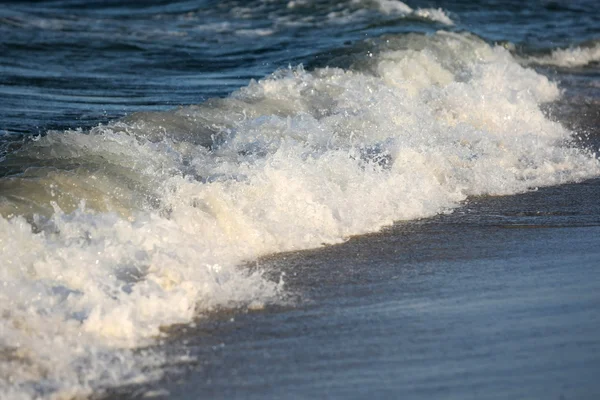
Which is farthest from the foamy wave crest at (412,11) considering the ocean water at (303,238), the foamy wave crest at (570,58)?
the ocean water at (303,238)

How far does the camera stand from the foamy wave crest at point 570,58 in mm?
16000

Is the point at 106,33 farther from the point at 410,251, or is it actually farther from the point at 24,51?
the point at 410,251

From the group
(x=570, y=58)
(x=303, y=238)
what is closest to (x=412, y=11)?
(x=570, y=58)

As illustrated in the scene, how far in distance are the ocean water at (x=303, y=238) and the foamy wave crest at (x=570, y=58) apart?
4.09 meters

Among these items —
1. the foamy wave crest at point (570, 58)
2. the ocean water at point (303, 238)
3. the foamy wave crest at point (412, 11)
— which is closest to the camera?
the ocean water at point (303, 238)

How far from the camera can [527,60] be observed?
15.9 meters

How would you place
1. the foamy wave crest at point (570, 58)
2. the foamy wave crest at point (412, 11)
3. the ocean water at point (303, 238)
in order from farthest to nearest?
1. the foamy wave crest at point (412, 11)
2. the foamy wave crest at point (570, 58)
3. the ocean water at point (303, 238)

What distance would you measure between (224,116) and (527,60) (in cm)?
837

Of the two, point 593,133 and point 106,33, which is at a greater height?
point 106,33

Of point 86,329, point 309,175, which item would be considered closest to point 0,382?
point 86,329

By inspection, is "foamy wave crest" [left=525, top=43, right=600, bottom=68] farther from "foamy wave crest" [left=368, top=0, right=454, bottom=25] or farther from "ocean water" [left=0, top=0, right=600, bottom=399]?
"ocean water" [left=0, top=0, right=600, bottom=399]

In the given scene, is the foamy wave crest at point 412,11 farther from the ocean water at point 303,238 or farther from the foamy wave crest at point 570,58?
the ocean water at point 303,238

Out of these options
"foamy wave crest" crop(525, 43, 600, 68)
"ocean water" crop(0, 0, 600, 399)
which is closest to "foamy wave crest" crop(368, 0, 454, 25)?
"foamy wave crest" crop(525, 43, 600, 68)

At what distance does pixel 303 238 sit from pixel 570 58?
11364 mm
